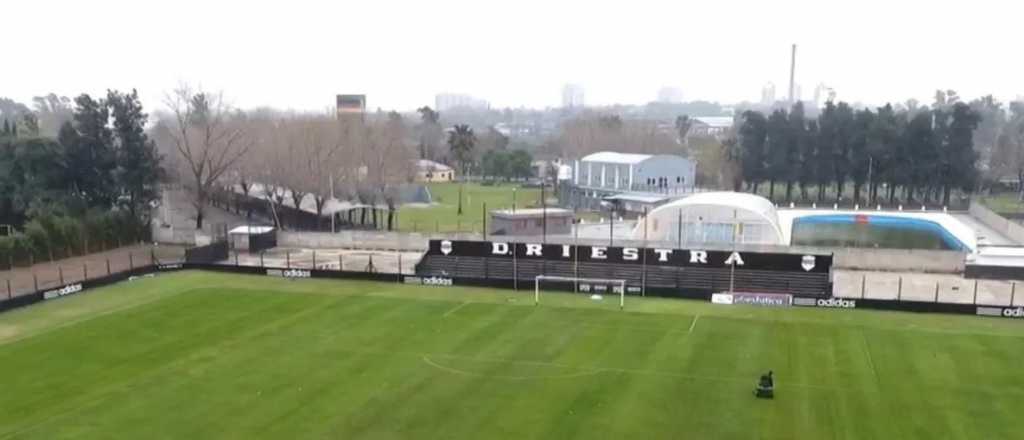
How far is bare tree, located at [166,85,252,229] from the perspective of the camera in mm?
60062

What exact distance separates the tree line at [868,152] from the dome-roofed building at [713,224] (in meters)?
33.2

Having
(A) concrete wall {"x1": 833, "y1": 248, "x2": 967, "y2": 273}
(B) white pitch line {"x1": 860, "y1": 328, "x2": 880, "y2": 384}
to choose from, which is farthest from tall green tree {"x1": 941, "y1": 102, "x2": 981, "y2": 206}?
(B) white pitch line {"x1": 860, "y1": 328, "x2": 880, "y2": 384}

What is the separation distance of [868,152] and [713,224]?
36.3 meters

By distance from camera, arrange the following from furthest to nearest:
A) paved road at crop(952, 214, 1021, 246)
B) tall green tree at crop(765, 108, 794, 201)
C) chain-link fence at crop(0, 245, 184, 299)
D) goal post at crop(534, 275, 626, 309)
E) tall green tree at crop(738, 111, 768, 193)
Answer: tall green tree at crop(738, 111, 768, 193) → tall green tree at crop(765, 108, 794, 201) → paved road at crop(952, 214, 1021, 246) → chain-link fence at crop(0, 245, 184, 299) → goal post at crop(534, 275, 626, 309)

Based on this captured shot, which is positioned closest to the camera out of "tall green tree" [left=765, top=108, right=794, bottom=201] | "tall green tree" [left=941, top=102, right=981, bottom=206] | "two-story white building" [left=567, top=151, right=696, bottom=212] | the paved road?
the paved road

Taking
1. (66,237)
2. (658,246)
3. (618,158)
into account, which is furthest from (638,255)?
(618,158)

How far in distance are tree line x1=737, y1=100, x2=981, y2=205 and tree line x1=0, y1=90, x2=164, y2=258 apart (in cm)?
5877

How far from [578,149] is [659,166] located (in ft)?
95.3

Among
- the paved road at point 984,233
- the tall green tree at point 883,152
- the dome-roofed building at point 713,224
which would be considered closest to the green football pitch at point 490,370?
the dome-roofed building at point 713,224

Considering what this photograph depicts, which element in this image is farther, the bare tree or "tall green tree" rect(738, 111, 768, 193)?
"tall green tree" rect(738, 111, 768, 193)

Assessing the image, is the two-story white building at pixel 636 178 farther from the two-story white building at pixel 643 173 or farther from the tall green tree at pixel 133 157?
the tall green tree at pixel 133 157

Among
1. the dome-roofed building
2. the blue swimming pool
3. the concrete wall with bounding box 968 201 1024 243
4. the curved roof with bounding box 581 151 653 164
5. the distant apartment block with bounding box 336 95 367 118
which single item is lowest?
the blue swimming pool

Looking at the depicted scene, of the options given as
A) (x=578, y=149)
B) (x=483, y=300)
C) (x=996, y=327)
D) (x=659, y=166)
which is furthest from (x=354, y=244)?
(x=578, y=149)

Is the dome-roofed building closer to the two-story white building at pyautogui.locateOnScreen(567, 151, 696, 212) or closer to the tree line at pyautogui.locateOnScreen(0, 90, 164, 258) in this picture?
the two-story white building at pyautogui.locateOnScreen(567, 151, 696, 212)
